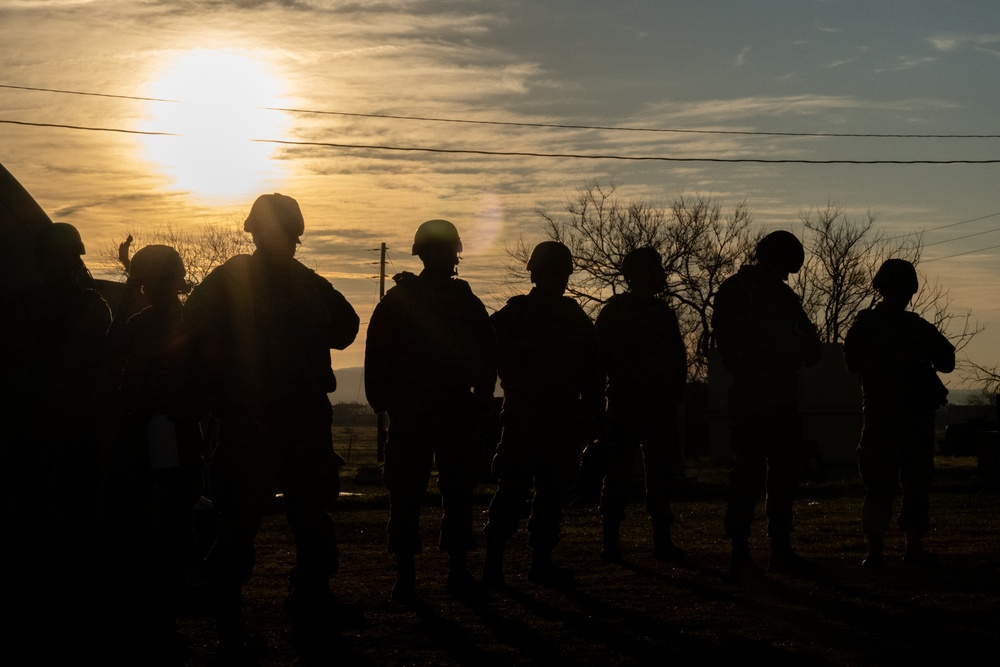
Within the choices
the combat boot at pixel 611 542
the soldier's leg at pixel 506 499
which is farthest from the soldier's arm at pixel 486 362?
A: the combat boot at pixel 611 542

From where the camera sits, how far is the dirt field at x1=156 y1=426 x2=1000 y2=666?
5.05 m

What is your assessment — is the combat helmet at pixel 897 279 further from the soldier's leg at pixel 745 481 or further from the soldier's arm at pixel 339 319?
the soldier's arm at pixel 339 319

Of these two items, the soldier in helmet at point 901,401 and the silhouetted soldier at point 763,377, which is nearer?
the silhouetted soldier at point 763,377

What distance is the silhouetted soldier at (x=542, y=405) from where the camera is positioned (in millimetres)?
7289

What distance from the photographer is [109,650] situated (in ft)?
17.2

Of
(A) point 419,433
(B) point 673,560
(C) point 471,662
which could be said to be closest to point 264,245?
(A) point 419,433

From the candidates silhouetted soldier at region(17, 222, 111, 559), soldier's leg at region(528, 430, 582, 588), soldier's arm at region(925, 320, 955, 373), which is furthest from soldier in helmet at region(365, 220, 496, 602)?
soldier's arm at region(925, 320, 955, 373)

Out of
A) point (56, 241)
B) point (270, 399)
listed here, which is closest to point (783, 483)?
point (270, 399)

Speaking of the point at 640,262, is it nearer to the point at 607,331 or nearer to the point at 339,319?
the point at 607,331

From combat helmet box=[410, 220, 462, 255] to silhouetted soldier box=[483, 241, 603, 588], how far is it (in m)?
0.84

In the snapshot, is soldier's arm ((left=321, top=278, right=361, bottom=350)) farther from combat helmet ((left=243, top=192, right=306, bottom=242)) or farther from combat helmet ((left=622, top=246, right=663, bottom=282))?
combat helmet ((left=622, top=246, right=663, bottom=282))

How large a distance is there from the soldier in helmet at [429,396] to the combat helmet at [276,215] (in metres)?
1.11

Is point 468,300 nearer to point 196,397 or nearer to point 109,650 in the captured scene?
point 196,397

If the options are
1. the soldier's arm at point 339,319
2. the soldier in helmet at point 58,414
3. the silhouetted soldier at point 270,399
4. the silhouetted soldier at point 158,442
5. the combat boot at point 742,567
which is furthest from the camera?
the combat boot at point 742,567
